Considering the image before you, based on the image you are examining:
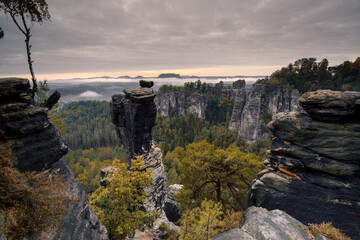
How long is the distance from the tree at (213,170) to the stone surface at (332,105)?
550cm

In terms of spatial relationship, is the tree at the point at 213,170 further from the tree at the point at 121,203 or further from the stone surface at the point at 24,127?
the stone surface at the point at 24,127

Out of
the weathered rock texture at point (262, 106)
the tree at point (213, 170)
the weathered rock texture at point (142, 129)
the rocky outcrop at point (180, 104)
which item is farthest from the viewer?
the rocky outcrop at point (180, 104)

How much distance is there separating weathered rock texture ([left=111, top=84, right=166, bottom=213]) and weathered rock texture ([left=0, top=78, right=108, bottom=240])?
1234 centimetres

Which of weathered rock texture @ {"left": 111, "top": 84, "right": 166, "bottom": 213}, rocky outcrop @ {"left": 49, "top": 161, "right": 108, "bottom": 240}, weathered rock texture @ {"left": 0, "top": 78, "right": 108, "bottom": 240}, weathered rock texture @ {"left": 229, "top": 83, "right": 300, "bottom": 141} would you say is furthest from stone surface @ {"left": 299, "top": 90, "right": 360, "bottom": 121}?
weathered rock texture @ {"left": 229, "top": 83, "right": 300, "bottom": 141}

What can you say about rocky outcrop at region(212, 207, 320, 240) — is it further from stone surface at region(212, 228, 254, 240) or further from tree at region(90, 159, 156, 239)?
tree at region(90, 159, 156, 239)

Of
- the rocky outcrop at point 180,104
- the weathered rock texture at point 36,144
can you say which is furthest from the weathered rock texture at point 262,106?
the weathered rock texture at point 36,144

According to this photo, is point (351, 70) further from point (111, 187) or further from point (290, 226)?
point (111, 187)

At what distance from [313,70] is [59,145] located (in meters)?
96.6

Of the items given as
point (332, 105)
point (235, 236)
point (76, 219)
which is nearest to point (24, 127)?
point (76, 219)

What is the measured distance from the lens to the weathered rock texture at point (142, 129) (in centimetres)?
2077

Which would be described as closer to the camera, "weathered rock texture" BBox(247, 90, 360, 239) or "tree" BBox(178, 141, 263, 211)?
"weathered rock texture" BBox(247, 90, 360, 239)

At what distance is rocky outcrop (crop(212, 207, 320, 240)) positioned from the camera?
6379mm

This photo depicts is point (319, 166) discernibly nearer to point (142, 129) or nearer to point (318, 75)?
point (142, 129)

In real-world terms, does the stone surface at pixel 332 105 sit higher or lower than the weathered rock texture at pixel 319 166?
higher
